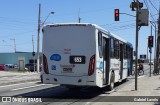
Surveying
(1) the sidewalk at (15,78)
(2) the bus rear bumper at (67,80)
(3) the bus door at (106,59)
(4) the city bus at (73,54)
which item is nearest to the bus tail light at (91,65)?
(4) the city bus at (73,54)

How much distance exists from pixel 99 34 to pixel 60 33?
176cm

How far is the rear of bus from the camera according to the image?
18.5m

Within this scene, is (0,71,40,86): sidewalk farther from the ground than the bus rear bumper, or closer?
closer

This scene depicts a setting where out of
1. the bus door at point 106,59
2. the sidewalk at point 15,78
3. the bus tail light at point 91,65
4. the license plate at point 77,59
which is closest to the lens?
the bus tail light at point 91,65

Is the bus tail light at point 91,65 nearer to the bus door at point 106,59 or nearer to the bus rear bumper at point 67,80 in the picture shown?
the bus rear bumper at point 67,80

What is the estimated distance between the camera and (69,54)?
18.8 m

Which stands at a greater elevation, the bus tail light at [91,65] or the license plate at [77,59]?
the license plate at [77,59]

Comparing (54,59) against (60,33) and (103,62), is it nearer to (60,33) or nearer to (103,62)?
(60,33)

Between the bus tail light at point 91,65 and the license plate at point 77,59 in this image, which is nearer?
the bus tail light at point 91,65

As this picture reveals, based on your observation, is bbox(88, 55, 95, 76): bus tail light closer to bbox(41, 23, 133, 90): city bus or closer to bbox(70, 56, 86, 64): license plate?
bbox(41, 23, 133, 90): city bus

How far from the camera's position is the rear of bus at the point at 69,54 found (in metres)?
18.5

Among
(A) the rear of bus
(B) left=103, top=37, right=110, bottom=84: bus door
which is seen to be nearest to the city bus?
(A) the rear of bus

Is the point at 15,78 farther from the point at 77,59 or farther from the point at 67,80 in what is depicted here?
the point at 77,59

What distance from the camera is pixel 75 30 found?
18.8 metres
